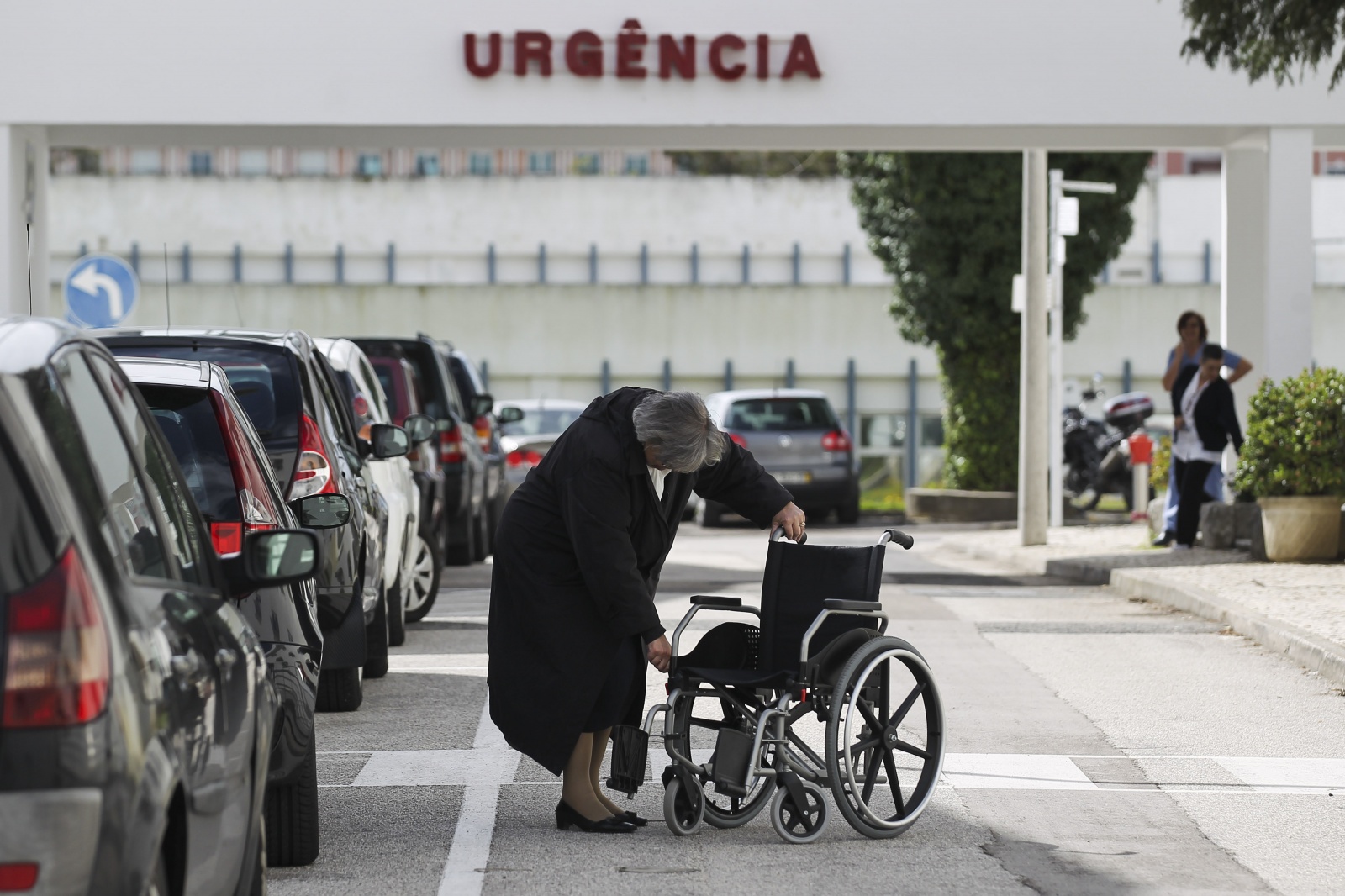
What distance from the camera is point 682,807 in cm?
654

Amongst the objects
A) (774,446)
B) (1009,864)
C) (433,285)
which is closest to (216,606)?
(1009,864)

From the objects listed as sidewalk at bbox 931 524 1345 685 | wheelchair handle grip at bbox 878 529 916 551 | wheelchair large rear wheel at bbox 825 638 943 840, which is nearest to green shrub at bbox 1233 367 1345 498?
sidewalk at bbox 931 524 1345 685

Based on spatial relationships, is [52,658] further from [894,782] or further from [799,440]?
[799,440]

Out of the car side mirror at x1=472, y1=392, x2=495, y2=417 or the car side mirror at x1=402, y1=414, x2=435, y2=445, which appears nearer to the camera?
the car side mirror at x1=402, y1=414, x2=435, y2=445

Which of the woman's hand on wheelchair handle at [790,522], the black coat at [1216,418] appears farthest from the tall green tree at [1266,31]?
the woman's hand on wheelchair handle at [790,522]

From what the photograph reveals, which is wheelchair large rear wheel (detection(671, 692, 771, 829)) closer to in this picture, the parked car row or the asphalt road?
the asphalt road

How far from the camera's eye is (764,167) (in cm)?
5891

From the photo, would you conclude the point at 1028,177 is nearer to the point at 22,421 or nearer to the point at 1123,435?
the point at 1123,435

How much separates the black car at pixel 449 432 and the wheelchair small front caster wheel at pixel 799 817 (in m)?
9.55

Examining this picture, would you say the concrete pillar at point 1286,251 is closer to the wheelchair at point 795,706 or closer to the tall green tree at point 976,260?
the tall green tree at point 976,260

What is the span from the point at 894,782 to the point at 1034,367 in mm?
14650

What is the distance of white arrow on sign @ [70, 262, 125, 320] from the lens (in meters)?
15.7

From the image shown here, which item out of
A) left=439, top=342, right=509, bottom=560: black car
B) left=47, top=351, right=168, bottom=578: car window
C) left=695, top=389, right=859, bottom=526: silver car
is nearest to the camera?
left=47, top=351, right=168, bottom=578: car window

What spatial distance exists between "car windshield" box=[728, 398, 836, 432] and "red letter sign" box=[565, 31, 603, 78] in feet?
28.1
